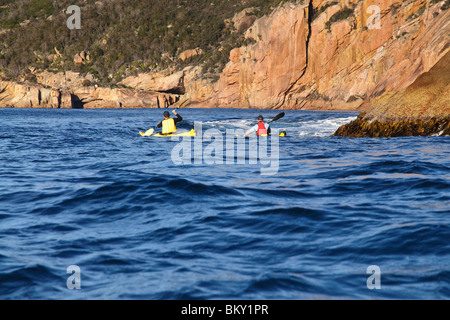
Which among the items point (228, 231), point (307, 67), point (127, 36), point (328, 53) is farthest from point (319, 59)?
point (228, 231)

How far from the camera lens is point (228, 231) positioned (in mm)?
6047

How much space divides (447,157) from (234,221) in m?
7.60

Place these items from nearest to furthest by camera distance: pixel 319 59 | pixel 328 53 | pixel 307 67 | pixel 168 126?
pixel 168 126 < pixel 328 53 < pixel 319 59 < pixel 307 67

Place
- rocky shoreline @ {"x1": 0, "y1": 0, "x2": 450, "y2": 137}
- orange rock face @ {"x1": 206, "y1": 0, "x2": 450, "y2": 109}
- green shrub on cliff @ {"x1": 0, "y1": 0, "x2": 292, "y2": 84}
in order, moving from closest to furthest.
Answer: rocky shoreline @ {"x1": 0, "y1": 0, "x2": 450, "y2": 137} → orange rock face @ {"x1": 206, "y1": 0, "x2": 450, "y2": 109} → green shrub on cliff @ {"x1": 0, "y1": 0, "x2": 292, "y2": 84}

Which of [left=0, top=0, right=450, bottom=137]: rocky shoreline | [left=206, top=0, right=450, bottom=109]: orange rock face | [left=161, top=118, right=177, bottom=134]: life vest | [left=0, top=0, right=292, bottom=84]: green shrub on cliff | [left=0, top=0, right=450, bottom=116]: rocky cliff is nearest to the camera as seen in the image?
[left=161, top=118, right=177, bottom=134]: life vest

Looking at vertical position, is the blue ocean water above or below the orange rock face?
below

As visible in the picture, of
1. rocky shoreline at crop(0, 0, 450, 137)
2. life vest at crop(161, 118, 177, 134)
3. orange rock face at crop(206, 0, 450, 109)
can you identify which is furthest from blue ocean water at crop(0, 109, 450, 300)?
orange rock face at crop(206, 0, 450, 109)

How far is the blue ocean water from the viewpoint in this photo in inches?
173

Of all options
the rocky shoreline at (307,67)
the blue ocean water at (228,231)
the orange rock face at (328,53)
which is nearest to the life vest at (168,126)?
the blue ocean water at (228,231)

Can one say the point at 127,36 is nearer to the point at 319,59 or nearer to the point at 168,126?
the point at 319,59

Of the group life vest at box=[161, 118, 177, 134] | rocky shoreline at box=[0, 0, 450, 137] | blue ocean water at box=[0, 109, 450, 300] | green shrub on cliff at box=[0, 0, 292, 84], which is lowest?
blue ocean water at box=[0, 109, 450, 300]

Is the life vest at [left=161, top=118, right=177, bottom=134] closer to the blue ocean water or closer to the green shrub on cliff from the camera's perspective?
the blue ocean water

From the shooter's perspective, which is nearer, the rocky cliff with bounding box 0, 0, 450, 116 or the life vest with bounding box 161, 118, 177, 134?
the life vest with bounding box 161, 118, 177, 134
